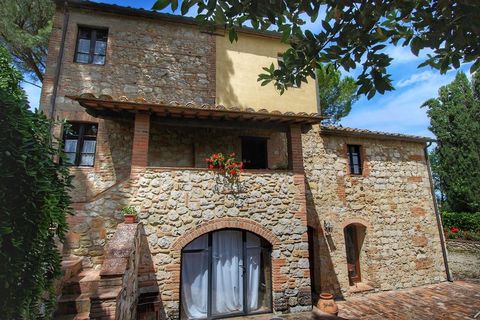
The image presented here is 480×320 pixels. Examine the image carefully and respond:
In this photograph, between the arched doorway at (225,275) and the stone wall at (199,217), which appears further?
the arched doorway at (225,275)

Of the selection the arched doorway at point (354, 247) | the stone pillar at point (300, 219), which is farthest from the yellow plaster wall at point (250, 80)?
the arched doorway at point (354, 247)

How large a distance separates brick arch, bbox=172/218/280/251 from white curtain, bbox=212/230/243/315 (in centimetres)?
41

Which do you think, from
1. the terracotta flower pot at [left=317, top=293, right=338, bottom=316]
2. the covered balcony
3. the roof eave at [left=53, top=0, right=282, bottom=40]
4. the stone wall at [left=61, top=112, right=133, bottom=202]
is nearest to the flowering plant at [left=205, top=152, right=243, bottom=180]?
the covered balcony

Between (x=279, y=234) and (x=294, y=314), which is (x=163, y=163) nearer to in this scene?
(x=279, y=234)

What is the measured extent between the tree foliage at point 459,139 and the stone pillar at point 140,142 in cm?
1944

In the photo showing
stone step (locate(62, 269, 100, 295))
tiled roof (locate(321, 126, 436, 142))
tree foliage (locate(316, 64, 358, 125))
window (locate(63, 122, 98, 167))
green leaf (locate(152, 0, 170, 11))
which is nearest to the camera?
green leaf (locate(152, 0, 170, 11))

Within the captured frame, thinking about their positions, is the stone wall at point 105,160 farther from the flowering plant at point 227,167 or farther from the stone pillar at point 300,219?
the stone pillar at point 300,219

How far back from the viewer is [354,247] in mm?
9484

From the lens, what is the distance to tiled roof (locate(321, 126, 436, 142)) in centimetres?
938

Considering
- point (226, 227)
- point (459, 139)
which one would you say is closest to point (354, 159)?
point (226, 227)

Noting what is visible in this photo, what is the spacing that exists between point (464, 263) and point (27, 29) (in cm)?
2024

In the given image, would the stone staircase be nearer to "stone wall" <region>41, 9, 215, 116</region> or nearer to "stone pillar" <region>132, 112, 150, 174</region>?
"stone pillar" <region>132, 112, 150, 174</region>

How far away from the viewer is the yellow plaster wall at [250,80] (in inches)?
376

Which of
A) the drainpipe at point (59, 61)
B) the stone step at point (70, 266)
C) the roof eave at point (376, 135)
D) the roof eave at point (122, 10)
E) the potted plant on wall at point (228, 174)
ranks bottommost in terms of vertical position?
the stone step at point (70, 266)
